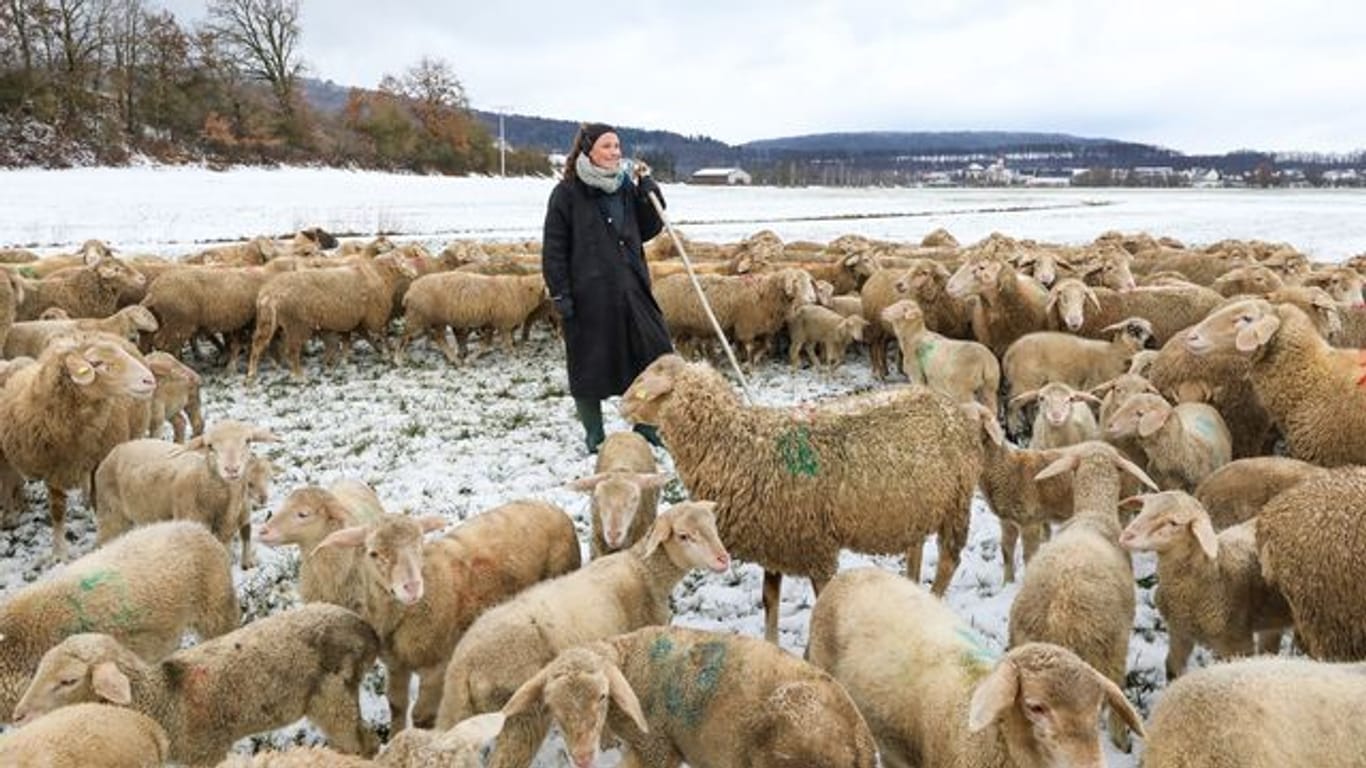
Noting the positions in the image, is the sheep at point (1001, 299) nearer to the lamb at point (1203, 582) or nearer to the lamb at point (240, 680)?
the lamb at point (1203, 582)

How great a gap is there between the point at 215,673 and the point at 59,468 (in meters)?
3.59

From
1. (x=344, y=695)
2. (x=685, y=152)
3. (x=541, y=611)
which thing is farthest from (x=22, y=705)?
(x=685, y=152)

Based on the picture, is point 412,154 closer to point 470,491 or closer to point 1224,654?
point 470,491

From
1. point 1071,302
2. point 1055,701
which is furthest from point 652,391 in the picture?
point 1071,302

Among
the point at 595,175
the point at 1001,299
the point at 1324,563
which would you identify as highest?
the point at 595,175

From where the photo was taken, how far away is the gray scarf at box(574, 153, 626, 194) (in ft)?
25.8

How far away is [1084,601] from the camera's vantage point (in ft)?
13.8

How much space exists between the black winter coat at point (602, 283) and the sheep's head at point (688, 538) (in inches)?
144

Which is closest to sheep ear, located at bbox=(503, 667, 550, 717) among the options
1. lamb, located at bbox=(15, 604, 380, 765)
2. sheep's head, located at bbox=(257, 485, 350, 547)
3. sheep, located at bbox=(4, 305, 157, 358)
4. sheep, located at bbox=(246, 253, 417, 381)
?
lamb, located at bbox=(15, 604, 380, 765)

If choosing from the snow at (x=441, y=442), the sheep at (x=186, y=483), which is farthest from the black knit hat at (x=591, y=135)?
the sheep at (x=186, y=483)

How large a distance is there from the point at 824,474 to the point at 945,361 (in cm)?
469

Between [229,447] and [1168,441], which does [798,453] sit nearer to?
[1168,441]

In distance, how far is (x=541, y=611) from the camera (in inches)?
172

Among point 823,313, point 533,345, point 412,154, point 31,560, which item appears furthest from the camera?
point 412,154
